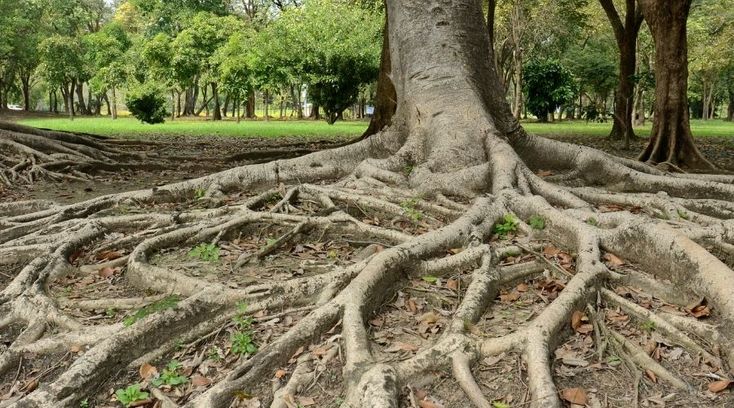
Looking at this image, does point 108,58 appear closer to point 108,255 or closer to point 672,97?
point 672,97

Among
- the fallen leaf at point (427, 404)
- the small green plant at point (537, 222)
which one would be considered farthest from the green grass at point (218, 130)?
the fallen leaf at point (427, 404)

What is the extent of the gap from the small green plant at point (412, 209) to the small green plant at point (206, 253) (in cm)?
148

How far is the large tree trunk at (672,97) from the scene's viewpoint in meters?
8.80

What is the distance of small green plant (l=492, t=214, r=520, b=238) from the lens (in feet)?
14.1

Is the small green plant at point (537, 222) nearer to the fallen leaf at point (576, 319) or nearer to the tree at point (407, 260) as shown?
the tree at point (407, 260)

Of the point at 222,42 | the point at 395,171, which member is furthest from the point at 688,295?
the point at 222,42

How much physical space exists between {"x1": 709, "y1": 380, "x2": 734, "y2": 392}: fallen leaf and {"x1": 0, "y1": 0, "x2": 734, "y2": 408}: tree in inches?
0.5

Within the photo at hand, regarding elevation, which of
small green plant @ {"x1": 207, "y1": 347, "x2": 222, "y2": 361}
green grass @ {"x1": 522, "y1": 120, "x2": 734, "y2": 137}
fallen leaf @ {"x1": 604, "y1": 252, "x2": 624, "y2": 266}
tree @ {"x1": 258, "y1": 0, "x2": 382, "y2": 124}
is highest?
tree @ {"x1": 258, "y1": 0, "x2": 382, "y2": 124}

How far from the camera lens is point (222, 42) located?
101 feet

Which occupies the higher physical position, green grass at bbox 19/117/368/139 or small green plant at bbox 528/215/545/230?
green grass at bbox 19/117/368/139

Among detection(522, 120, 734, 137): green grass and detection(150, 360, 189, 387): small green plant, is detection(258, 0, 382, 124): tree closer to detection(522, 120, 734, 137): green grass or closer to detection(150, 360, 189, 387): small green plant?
detection(522, 120, 734, 137): green grass

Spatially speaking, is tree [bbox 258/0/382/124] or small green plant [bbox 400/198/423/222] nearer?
small green plant [bbox 400/198/423/222]

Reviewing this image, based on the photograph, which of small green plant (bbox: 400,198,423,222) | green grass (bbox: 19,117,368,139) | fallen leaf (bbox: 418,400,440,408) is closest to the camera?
fallen leaf (bbox: 418,400,440,408)

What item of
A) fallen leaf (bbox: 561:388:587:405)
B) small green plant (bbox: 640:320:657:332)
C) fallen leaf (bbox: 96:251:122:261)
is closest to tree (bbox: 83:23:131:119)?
fallen leaf (bbox: 96:251:122:261)
